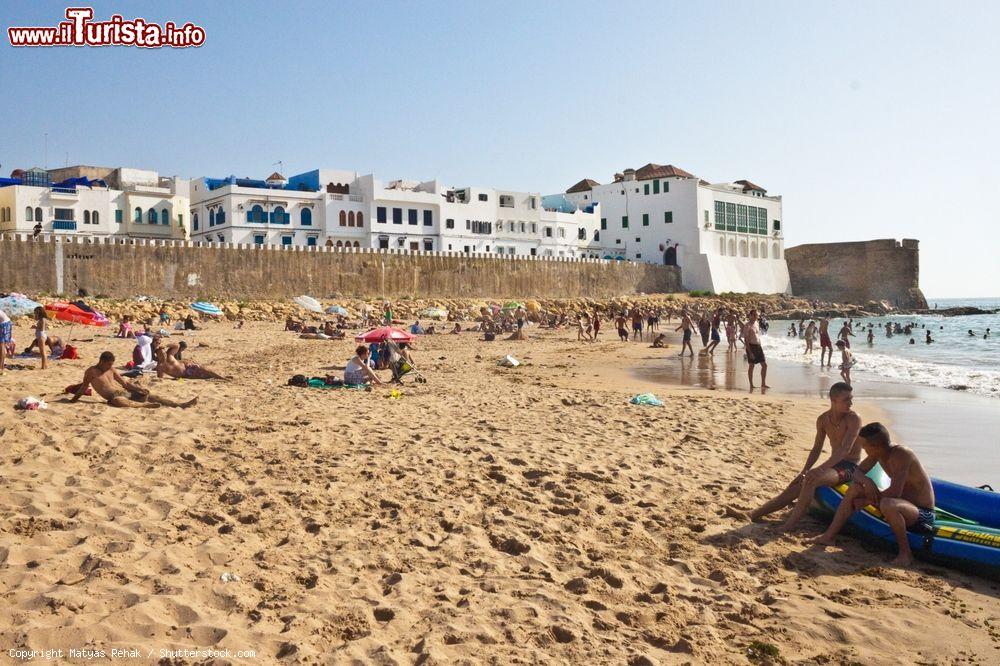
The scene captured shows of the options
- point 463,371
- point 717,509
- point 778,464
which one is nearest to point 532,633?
point 717,509

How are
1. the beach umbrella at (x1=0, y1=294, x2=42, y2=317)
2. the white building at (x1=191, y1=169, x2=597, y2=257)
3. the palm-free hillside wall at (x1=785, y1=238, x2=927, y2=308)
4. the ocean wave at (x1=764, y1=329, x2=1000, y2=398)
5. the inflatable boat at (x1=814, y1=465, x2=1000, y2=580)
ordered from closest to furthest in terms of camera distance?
1. the inflatable boat at (x1=814, y1=465, x2=1000, y2=580)
2. the ocean wave at (x1=764, y1=329, x2=1000, y2=398)
3. the beach umbrella at (x1=0, y1=294, x2=42, y2=317)
4. the white building at (x1=191, y1=169, x2=597, y2=257)
5. the palm-free hillside wall at (x1=785, y1=238, x2=927, y2=308)

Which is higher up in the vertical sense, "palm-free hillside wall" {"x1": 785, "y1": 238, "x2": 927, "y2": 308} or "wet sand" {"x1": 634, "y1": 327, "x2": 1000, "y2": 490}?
→ "palm-free hillside wall" {"x1": 785, "y1": 238, "x2": 927, "y2": 308}

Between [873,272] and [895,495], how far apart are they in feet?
232

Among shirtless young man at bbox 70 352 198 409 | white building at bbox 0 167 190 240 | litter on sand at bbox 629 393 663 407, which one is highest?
white building at bbox 0 167 190 240

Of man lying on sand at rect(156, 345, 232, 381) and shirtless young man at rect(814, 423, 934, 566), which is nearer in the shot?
shirtless young man at rect(814, 423, 934, 566)

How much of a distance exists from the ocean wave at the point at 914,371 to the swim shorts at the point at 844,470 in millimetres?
10535

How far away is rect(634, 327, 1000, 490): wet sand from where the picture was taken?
801 centimetres

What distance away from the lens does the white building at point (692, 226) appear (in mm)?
59031

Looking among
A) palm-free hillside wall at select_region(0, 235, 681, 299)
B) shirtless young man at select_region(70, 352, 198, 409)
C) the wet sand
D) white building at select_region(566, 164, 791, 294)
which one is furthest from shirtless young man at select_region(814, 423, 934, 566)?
white building at select_region(566, 164, 791, 294)

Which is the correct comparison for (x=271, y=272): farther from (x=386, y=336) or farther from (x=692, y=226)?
(x=692, y=226)

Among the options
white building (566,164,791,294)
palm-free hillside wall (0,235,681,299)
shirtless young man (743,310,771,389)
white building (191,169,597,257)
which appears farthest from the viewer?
white building (566,164,791,294)

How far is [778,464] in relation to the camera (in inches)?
290

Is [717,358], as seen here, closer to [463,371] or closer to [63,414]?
[463,371]

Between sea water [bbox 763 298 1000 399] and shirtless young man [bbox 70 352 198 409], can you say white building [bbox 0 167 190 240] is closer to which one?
shirtless young man [bbox 70 352 198 409]
